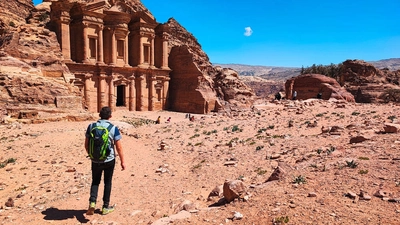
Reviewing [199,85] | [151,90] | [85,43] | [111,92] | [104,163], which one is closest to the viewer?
[104,163]

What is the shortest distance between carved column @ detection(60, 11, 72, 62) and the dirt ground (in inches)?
611

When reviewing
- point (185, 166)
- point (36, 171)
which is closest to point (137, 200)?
point (185, 166)

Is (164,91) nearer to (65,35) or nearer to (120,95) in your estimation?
(120,95)

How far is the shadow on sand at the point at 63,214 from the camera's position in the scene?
577cm

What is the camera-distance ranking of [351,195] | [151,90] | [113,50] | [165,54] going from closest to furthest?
1. [351,195]
2. [113,50]
3. [151,90]
4. [165,54]

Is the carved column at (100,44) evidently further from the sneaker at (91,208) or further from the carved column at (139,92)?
the sneaker at (91,208)

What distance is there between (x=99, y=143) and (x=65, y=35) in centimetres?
2586

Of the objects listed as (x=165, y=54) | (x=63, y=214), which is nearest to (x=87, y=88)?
(x=165, y=54)

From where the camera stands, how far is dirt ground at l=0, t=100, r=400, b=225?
4712 millimetres

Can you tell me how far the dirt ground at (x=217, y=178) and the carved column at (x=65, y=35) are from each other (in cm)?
1552

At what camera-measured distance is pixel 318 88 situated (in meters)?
29.5

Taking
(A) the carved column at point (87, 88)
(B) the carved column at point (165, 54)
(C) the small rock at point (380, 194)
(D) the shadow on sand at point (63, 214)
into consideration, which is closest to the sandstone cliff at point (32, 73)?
(A) the carved column at point (87, 88)

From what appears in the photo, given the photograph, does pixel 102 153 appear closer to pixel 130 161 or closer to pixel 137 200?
pixel 137 200

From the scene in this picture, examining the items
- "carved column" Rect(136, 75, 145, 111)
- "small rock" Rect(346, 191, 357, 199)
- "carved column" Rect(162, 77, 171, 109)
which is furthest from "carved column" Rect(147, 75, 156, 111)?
"small rock" Rect(346, 191, 357, 199)
